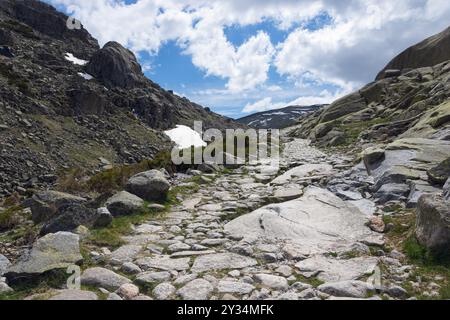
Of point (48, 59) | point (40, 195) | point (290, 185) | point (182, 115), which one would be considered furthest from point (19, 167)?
point (182, 115)

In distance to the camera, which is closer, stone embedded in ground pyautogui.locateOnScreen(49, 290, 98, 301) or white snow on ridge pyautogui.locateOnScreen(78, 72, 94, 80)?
→ stone embedded in ground pyautogui.locateOnScreen(49, 290, 98, 301)

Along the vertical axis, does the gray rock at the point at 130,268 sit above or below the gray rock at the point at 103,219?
below

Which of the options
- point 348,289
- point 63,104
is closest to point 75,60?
point 63,104

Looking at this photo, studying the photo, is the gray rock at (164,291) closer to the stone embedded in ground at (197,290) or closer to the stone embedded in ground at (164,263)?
the stone embedded in ground at (197,290)

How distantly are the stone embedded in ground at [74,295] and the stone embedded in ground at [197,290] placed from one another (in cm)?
124

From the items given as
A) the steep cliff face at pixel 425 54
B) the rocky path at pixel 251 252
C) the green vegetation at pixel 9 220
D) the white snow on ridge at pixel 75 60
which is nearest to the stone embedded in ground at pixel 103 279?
the rocky path at pixel 251 252

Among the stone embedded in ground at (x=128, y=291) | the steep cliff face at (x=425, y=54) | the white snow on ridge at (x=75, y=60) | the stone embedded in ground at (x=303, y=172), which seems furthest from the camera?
the white snow on ridge at (x=75, y=60)

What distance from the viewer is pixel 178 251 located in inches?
315

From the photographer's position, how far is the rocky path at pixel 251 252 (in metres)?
6.15

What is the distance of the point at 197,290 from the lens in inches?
241

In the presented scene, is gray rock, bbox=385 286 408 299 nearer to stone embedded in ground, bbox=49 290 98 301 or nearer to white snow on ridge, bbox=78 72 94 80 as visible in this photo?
stone embedded in ground, bbox=49 290 98 301

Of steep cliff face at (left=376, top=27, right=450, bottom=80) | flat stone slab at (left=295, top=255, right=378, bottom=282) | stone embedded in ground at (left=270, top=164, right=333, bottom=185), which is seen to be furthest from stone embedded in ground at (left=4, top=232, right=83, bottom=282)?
steep cliff face at (left=376, top=27, right=450, bottom=80)

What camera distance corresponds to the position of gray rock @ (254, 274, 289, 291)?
20.3 ft

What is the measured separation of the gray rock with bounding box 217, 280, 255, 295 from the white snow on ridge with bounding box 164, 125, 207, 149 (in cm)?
5974
